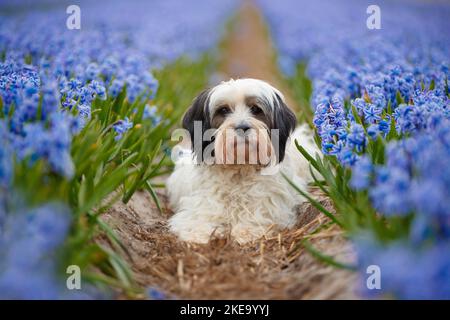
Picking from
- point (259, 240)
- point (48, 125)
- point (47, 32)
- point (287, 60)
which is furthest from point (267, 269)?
point (287, 60)

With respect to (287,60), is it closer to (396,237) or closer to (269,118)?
(269,118)

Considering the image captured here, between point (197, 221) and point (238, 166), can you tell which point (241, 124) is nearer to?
point (238, 166)

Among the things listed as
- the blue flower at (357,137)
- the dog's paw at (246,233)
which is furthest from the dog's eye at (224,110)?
the blue flower at (357,137)

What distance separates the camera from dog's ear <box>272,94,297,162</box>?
178 inches

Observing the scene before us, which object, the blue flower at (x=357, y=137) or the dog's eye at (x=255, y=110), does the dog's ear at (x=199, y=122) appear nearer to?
the dog's eye at (x=255, y=110)

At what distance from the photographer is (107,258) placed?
3.22 m

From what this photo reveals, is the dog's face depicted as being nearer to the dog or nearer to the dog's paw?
the dog

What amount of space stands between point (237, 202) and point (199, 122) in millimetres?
786

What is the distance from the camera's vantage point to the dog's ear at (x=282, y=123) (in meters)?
4.52

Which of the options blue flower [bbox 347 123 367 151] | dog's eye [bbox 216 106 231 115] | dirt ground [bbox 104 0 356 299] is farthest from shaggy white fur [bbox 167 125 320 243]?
blue flower [bbox 347 123 367 151]

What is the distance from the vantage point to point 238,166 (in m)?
4.59

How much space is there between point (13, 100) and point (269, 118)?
2.03 m

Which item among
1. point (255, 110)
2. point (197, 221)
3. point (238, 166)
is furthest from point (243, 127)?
point (197, 221)
